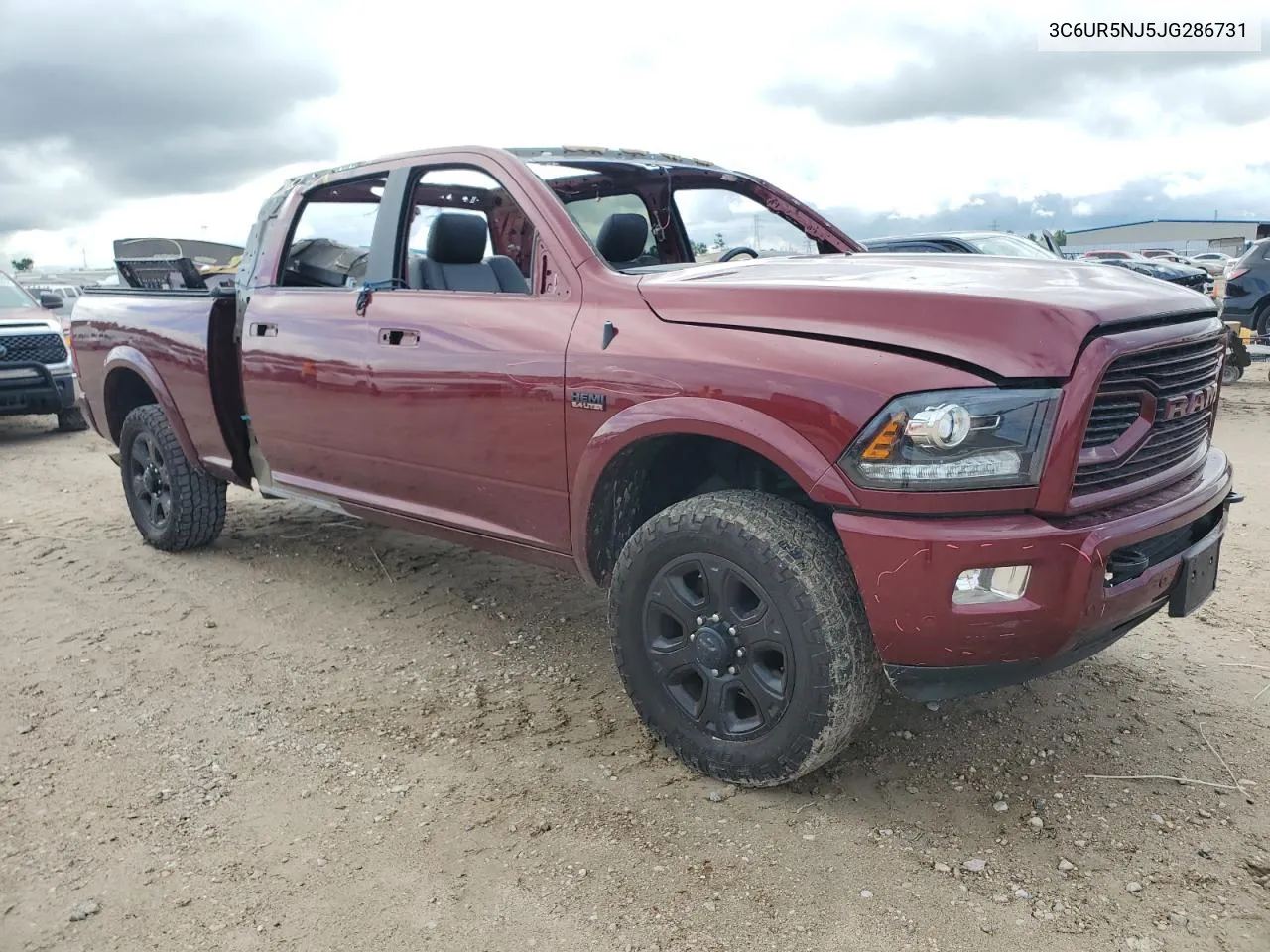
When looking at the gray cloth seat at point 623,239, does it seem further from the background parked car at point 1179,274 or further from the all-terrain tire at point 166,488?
the background parked car at point 1179,274

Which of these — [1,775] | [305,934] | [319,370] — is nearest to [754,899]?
[305,934]

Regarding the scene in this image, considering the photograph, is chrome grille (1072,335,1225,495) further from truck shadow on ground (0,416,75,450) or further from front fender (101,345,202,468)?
truck shadow on ground (0,416,75,450)

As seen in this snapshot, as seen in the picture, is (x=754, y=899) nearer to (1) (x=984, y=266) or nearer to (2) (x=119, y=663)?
(1) (x=984, y=266)

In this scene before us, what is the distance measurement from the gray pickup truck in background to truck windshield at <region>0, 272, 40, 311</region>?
0.13 meters

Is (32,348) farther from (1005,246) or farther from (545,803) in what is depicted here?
(1005,246)

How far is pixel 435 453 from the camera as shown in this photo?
354cm

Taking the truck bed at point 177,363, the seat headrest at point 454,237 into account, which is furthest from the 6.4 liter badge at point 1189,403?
the truck bed at point 177,363

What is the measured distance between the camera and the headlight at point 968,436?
2277 millimetres

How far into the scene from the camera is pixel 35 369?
9.45 m

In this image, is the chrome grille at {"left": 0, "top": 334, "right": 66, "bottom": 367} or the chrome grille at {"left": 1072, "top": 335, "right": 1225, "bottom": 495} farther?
the chrome grille at {"left": 0, "top": 334, "right": 66, "bottom": 367}

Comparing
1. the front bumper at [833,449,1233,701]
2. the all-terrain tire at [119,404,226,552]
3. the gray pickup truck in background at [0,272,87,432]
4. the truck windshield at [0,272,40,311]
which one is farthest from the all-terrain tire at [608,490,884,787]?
the truck windshield at [0,272,40,311]

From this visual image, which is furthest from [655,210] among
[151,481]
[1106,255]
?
[1106,255]

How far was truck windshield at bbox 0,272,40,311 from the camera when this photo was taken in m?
10.1

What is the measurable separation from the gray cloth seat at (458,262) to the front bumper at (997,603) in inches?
68.8
